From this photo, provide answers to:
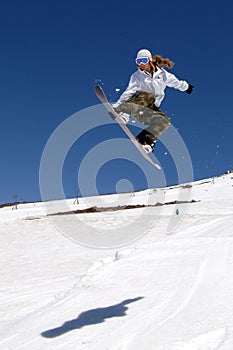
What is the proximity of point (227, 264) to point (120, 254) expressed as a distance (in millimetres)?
2835

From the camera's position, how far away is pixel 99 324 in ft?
17.3

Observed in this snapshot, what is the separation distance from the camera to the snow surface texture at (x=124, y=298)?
183 inches

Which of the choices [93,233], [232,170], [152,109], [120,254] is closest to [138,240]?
[93,233]

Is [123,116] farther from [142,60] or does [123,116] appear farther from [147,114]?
[142,60]

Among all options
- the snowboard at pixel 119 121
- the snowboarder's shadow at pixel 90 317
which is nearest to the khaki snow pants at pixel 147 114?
the snowboard at pixel 119 121

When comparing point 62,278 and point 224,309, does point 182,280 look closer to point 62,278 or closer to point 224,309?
point 224,309

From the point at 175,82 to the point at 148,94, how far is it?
606 millimetres

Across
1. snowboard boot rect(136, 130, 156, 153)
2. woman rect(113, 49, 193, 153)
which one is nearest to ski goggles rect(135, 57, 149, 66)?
woman rect(113, 49, 193, 153)

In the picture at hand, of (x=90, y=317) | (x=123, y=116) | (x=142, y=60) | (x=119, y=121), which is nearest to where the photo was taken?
(x=90, y=317)

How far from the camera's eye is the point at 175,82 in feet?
22.9

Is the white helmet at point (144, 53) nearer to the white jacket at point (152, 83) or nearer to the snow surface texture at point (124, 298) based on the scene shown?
the white jacket at point (152, 83)

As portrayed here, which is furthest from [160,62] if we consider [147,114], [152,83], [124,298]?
[124,298]

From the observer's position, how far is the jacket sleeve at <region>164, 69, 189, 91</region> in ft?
22.6

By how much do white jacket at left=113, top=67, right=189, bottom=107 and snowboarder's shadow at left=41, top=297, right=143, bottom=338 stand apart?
339 cm
